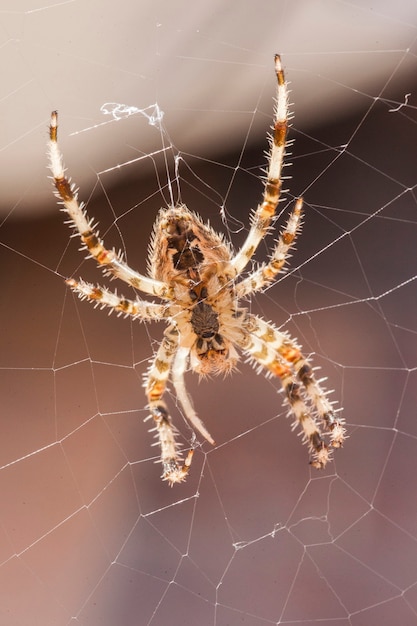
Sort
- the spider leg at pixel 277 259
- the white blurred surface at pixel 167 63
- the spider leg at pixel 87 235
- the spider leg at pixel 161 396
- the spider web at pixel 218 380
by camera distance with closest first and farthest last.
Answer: the spider leg at pixel 87 235
the spider leg at pixel 277 259
the spider leg at pixel 161 396
the white blurred surface at pixel 167 63
the spider web at pixel 218 380

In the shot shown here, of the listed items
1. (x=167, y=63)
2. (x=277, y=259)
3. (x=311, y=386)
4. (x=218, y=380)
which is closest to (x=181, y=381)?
(x=311, y=386)

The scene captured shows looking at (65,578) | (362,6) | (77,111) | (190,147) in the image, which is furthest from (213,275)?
(65,578)

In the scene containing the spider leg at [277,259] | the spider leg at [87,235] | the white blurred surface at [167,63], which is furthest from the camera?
the white blurred surface at [167,63]

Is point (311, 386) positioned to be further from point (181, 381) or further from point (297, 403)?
point (181, 381)

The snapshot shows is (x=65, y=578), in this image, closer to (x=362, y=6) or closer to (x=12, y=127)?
Answer: (x=12, y=127)

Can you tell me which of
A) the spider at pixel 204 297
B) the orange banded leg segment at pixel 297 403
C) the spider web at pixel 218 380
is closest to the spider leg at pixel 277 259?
the spider at pixel 204 297

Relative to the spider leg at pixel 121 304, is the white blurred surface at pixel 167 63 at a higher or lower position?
higher

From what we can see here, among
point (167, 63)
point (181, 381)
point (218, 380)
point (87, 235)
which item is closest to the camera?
point (87, 235)

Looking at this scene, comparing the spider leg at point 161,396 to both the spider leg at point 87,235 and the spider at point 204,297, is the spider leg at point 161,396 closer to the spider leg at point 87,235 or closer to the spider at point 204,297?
the spider at point 204,297
